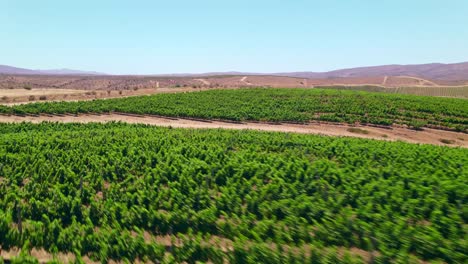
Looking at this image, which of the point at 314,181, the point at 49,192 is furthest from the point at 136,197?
the point at 314,181

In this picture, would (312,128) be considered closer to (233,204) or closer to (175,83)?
(233,204)

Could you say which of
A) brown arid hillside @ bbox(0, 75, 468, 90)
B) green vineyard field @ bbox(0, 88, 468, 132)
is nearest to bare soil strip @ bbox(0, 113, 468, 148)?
green vineyard field @ bbox(0, 88, 468, 132)

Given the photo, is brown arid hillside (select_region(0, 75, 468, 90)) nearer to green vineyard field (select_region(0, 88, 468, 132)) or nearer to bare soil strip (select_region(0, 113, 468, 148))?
green vineyard field (select_region(0, 88, 468, 132))

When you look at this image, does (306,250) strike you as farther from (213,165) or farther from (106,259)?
(213,165)

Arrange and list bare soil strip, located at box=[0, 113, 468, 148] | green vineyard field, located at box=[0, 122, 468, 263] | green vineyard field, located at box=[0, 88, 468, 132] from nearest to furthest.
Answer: green vineyard field, located at box=[0, 122, 468, 263] < bare soil strip, located at box=[0, 113, 468, 148] < green vineyard field, located at box=[0, 88, 468, 132]

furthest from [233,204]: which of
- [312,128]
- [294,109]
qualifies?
[294,109]

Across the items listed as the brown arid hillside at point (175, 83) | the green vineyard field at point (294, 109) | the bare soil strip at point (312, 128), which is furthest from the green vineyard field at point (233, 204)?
the brown arid hillside at point (175, 83)
